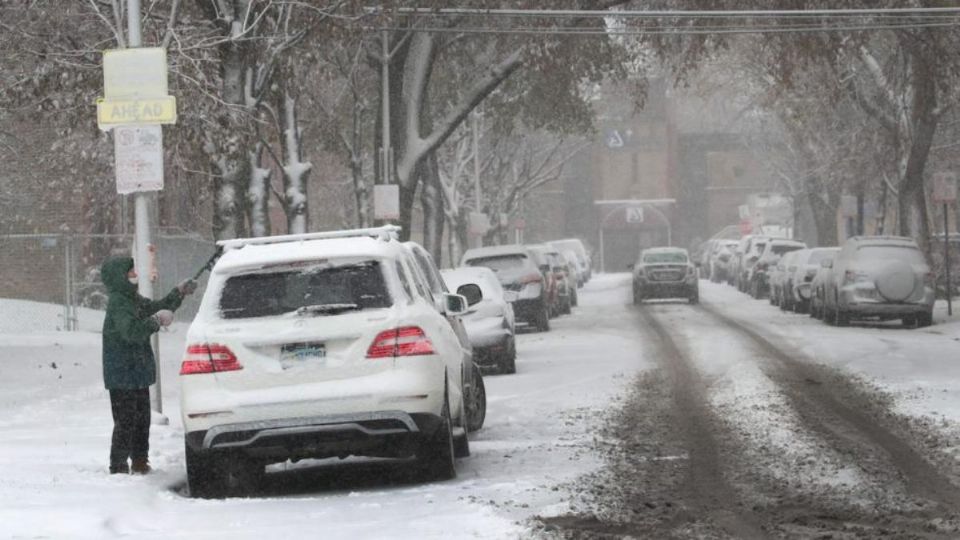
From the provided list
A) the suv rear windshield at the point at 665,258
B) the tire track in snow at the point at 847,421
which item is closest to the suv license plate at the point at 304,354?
the tire track in snow at the point at 847,421

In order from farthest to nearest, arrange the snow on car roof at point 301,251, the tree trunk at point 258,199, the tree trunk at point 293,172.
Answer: the tree trunk at point 293,172
the tree trunk at point 258,199
the snow on car roof at point 301,251

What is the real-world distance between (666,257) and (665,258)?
0.04m

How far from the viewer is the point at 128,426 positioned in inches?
530

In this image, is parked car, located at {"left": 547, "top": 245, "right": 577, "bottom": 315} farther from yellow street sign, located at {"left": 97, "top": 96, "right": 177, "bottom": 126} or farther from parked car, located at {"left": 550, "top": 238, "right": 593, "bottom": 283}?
yellow street sign, located at {"left": 97, "top": 96, "right": 177, "bottom": 126}

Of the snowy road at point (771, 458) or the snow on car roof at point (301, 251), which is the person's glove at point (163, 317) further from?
the snowy road at point (771, 458)

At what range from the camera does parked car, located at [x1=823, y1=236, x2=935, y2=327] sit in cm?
3362

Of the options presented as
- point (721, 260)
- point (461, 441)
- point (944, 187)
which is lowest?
point (461, 441)

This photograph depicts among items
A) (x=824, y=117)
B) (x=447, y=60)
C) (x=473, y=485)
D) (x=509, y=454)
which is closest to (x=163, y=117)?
(x=509, y=454)

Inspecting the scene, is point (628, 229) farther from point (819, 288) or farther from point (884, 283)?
point (884, 283)

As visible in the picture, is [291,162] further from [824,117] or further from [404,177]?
[824,117]

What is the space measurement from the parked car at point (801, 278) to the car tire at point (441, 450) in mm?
27592

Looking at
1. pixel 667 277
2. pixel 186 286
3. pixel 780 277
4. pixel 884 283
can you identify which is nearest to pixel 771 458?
pixel 186 286

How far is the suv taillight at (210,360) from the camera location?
12266mm

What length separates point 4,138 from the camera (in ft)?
103
